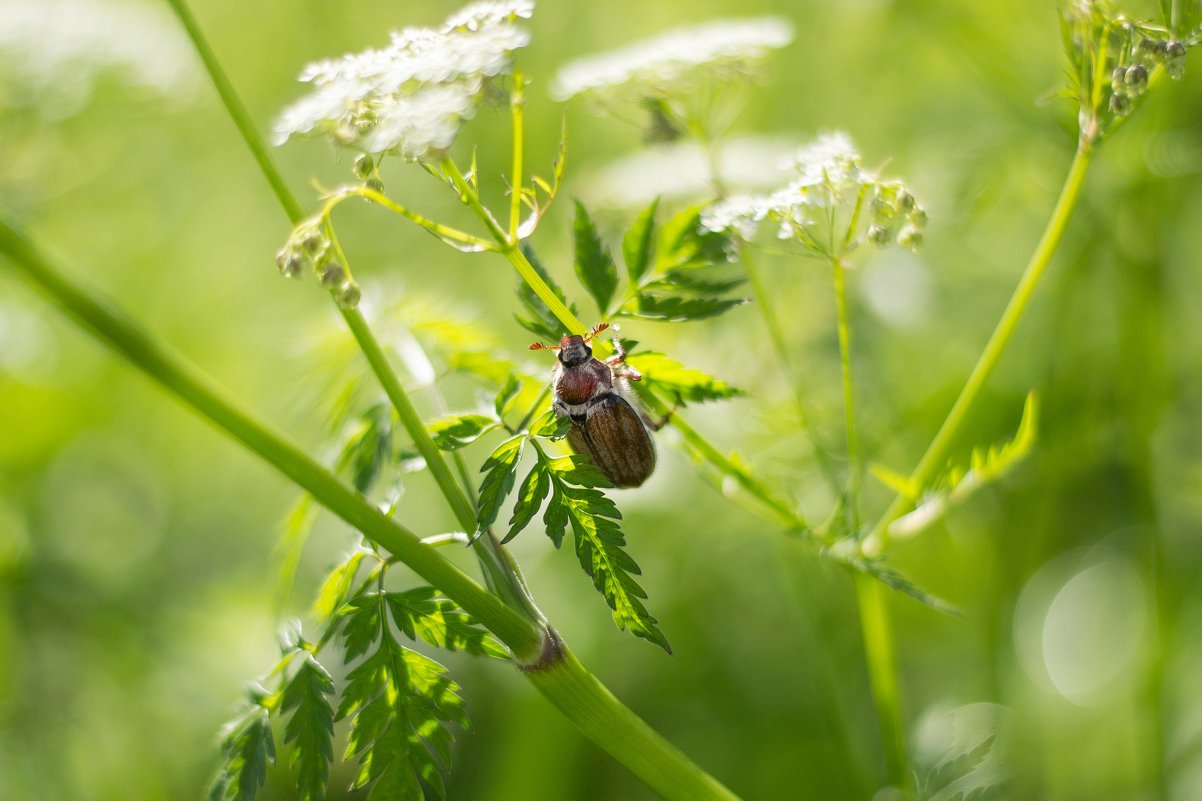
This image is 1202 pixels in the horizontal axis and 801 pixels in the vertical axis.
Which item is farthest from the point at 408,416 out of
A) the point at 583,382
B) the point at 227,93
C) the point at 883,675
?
the point at 883,675

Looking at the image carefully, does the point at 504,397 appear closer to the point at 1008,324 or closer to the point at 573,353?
the point at 573,353

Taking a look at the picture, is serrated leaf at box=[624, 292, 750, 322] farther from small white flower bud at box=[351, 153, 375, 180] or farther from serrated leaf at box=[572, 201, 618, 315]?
small white flower bud at box=[351, 153, 375, 180]

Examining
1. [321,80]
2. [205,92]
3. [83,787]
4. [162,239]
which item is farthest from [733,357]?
[162,239]

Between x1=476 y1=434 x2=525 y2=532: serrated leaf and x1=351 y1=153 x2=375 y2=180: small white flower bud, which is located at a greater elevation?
x1=351 y1=153 x2=375 y2=180: small white flower bud

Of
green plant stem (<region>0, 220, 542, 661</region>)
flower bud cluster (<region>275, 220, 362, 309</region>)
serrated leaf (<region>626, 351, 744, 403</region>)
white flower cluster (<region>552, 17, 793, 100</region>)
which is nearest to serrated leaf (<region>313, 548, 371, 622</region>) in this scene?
green plant stem (<region>0, 220, 542, 661</region>)

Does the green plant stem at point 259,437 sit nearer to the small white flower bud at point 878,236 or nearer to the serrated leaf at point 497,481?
the serrated leaf at point 497,481

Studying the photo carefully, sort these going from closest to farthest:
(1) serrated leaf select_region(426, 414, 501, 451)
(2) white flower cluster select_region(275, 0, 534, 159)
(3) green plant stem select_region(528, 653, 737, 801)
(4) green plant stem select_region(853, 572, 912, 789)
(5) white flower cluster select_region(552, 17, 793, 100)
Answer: (2) white flower cluster select_region(275, 0, 534, 159), (3) green plant stem select_region(528, 653, 737, 801), (1) serrated leaf select_region(426, 414, 501, 451), (4) green plant stem select_region(853, 572, 912, 789), (5) white flower cluster select_region(552, 17, 793, 100)
